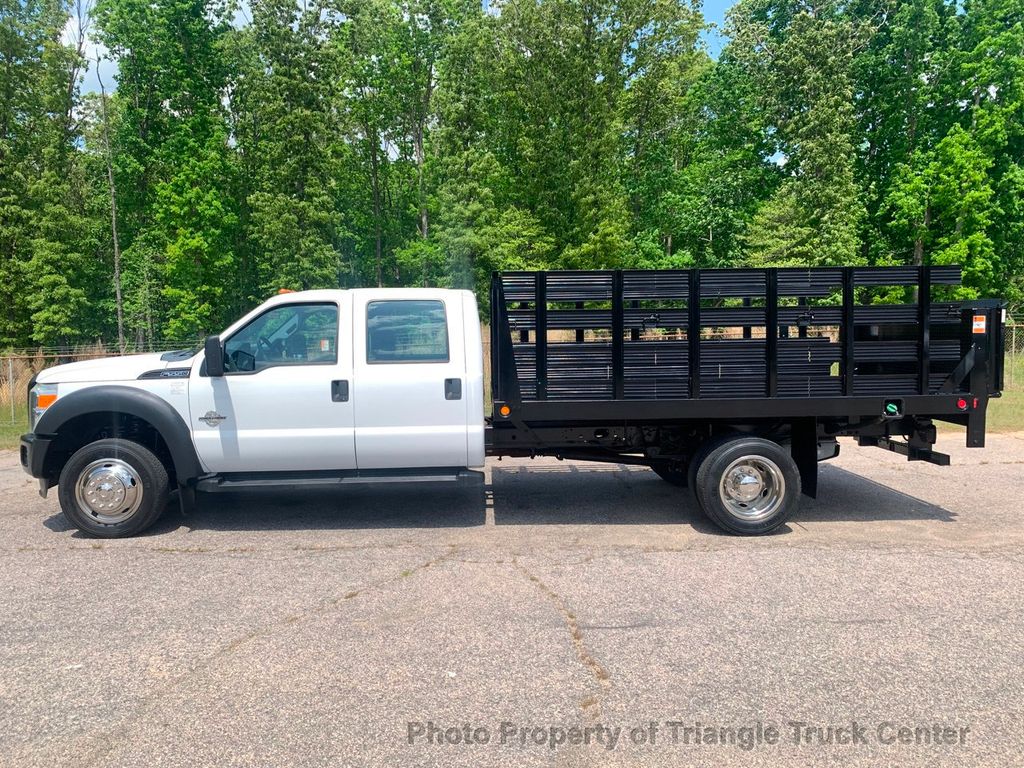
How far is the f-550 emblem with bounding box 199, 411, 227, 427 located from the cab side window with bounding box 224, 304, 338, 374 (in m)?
0.41

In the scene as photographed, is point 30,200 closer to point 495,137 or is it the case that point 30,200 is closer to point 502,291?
point 495,137

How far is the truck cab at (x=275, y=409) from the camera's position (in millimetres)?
6098

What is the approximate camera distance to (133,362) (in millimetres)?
6414

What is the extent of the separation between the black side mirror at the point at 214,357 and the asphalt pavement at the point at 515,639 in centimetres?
144

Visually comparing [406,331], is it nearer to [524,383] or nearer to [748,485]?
[524,383]

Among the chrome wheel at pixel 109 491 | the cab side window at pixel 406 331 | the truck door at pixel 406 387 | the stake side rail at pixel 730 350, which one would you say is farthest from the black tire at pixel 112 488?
the stake side rail at pixel 730 350

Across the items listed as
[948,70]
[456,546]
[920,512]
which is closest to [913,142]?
[948,70]

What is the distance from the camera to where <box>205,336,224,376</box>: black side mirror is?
5.96 metres

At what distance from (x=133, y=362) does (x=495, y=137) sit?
32865 mm

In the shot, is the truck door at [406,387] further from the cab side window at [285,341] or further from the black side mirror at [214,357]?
the black side mirror at [214,357]

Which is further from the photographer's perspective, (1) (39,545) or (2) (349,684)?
(1) (39,545)

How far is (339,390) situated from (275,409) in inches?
22.0

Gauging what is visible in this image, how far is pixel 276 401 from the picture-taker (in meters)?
6.10

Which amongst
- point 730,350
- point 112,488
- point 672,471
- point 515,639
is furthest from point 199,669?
point 672,471
